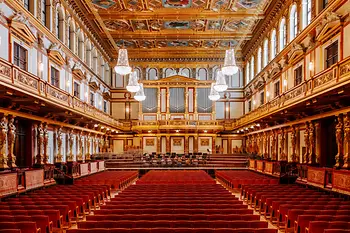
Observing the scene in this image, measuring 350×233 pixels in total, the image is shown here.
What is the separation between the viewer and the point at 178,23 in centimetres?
2830

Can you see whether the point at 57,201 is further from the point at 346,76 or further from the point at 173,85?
the point at 173,85

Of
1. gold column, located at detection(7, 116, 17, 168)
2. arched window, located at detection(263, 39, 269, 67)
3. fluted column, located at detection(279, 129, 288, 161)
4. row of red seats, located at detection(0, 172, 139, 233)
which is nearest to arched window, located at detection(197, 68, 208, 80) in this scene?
arched window, located at detection(263, 39, 269, 67)

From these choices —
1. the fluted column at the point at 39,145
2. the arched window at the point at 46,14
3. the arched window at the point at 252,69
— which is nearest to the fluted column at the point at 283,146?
the arched window at the point at 252,69

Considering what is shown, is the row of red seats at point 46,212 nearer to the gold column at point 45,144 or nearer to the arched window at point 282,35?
the gold column at point 45,144

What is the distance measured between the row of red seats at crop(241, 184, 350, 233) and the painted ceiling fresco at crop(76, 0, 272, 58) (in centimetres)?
1458

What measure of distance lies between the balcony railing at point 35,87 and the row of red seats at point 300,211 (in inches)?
357

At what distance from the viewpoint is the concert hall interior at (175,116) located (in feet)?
28.1

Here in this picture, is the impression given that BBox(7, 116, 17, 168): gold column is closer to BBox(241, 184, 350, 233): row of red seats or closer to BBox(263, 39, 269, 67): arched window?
BBox(241, 184, 350, 233): row of red seats

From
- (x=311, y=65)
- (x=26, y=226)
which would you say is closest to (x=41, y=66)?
(x=26, y=226)

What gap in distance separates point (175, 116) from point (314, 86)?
2294 cm

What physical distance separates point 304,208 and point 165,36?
2533 centimetres

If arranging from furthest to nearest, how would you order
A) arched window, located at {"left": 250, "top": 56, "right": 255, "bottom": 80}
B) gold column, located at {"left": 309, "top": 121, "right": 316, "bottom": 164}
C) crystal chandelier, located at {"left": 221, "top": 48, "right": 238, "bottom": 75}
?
arched window, located at {"left": 250, "top": 56, "right": 255, "bottom": 80} → gold column, located at {"left": 309, "top": 121, "right": 316, "bottom": 164} → crystal chandelier, located at {"left": 221, "top": 48, "right": 238, "bottom": 75}

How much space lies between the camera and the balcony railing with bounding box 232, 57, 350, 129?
11.5 m

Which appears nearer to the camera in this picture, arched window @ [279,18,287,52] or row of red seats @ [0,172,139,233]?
row of red seats @ [0,172,139,233]
